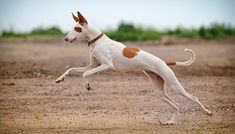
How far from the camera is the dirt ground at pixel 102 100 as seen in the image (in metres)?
11.8

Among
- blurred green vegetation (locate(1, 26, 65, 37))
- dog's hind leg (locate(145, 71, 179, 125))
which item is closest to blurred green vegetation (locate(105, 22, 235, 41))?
blurred green vegetation (locate(1, 26, 65, 37))

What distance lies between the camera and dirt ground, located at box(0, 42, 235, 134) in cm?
1183

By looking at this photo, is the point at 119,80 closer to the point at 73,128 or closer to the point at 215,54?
the point at 73,128

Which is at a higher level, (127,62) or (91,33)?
(91,33)

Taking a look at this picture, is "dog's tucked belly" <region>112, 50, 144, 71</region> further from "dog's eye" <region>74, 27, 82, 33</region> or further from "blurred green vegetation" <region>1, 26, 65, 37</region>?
"blurred green vegetation" <region>1, 26, 65, 37</region>

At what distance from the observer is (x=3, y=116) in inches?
498

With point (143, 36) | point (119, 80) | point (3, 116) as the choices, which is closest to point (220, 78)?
point (119, 80)

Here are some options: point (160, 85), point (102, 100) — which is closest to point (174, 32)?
point (102, 100)

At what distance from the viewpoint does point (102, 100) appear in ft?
48.2

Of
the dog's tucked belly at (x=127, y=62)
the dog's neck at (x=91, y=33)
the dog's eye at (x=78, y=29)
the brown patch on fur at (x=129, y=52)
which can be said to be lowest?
the dog's tucked belly at (x=127, y=62)

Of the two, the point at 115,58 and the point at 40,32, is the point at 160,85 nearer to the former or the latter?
the point at 115,58

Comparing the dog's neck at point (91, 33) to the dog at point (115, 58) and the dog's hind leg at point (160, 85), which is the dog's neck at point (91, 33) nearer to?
the dog at point (115, 58)

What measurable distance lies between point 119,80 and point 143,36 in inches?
545

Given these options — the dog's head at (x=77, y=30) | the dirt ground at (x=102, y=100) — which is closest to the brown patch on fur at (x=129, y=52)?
the dog's head at (x=77, y=30)
